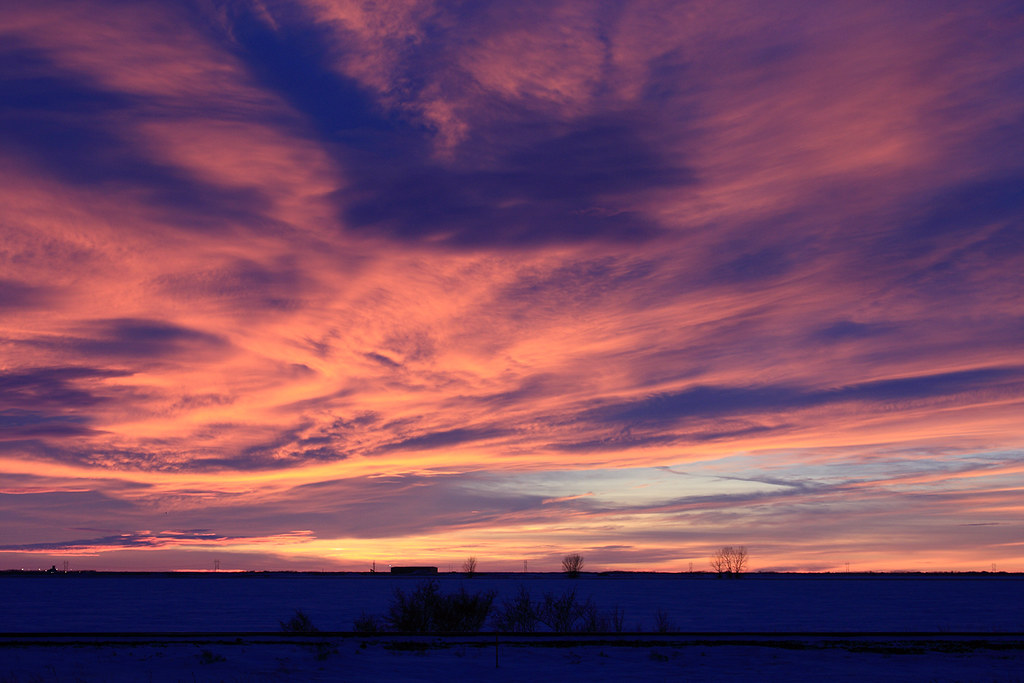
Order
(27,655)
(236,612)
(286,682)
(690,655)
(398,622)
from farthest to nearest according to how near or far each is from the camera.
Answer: (236,612)
(398,622)
(690,655)
(27,655)
(286,682)

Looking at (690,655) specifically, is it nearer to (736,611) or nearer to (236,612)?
(736,611)

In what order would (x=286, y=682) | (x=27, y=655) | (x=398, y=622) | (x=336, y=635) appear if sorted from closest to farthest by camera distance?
(x=286, y=682) → (x=27, y=655) → (x=336, y=635) → (x=398, y=622)

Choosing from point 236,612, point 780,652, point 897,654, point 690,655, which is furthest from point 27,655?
point 236,612

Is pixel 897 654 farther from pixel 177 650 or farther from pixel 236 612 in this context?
pixel 236 612

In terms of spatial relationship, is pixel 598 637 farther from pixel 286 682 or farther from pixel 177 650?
pixel 177 650

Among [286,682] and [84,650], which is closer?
[286,682]

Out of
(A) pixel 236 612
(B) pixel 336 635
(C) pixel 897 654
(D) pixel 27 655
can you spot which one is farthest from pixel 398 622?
(A) pixel 236 612

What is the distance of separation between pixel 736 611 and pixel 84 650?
223 feet

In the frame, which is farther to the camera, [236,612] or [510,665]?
[236,612]

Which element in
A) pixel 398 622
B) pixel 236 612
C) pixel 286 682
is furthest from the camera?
pixel 236 612

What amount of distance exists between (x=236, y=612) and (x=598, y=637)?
60.8 metres

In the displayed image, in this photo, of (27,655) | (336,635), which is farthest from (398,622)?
(27,655)

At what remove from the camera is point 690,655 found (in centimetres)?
2717

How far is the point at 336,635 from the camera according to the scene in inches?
1143
